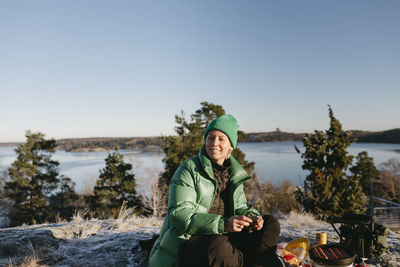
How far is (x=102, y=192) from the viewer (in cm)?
1659

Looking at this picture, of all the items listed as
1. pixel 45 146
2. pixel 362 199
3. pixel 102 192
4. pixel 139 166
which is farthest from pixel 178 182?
pixel 45 146

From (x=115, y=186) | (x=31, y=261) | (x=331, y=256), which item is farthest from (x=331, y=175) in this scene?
(x=115, y=186)

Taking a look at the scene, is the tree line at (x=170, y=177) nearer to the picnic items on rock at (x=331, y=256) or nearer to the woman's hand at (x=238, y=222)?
the picnic items on rock at (x=331, y=256)

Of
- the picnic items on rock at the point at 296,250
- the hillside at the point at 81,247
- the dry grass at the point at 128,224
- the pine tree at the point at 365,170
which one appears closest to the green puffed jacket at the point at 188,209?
the picnic items on rock at the point at 296,250

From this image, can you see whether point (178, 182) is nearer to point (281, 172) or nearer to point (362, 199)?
point (362, 199)

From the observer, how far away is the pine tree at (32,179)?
1905 cm

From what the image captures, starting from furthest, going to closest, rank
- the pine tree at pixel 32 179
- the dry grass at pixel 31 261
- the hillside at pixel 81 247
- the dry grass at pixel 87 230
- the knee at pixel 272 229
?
the pine tree at pixel 32 179
the dry grass at pixel 87 230
the hillside at pixel 81 247
the dry grass at pixel 31 261
the knee at pixel 272 229

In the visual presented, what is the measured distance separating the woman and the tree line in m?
7.12

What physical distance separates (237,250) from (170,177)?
13652 mm

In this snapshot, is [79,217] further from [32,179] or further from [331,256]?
[32,179]

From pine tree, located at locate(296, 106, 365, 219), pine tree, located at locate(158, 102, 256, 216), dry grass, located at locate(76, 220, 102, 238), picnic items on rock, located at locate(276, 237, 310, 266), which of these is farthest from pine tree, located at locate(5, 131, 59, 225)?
picnic items on rock, located at locate(276, 237, 310, 266)

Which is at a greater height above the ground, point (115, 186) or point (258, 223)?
point (258, 223)

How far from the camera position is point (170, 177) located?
15484 mm

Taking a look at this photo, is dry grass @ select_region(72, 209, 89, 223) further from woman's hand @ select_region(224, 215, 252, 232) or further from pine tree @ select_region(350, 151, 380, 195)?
pine tree @ select_region(350, 151, 380, 195)
